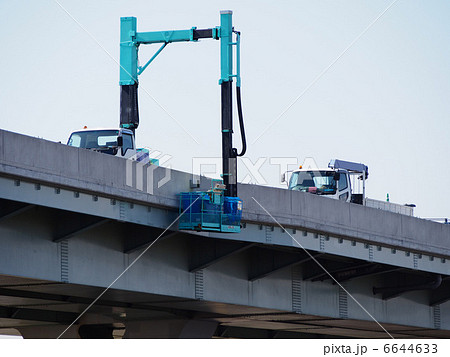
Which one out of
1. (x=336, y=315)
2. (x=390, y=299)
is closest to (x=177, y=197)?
(x=336, y=315)

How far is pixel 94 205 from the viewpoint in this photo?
74.9 feet

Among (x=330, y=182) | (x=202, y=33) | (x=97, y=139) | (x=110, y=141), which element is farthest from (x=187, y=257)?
(x=330, y=182)

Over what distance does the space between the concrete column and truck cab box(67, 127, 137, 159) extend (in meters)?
5.49

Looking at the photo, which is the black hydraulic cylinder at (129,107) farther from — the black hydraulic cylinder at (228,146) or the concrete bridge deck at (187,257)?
the concrete bridge deck at (187,257)

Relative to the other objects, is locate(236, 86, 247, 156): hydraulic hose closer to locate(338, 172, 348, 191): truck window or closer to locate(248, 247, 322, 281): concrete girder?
locate(248, 247, 322, 281): concrete girder

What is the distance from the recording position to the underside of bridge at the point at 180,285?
22891 mm

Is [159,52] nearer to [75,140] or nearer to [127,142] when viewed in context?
[127,142]

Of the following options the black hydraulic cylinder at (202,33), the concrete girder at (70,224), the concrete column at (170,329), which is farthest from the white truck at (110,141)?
the concrete girder at (70,224)

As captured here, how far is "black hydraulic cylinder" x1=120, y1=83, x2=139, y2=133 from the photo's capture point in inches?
1355

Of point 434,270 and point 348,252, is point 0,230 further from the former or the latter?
point 434,270

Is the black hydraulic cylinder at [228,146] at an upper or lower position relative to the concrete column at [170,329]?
A: upper

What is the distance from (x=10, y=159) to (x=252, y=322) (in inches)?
776

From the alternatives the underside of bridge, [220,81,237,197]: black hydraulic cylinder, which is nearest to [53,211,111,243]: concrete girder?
the underside of bridge

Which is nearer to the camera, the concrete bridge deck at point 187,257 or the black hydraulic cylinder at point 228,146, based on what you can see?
the concrete bridge deck at point 187,257
